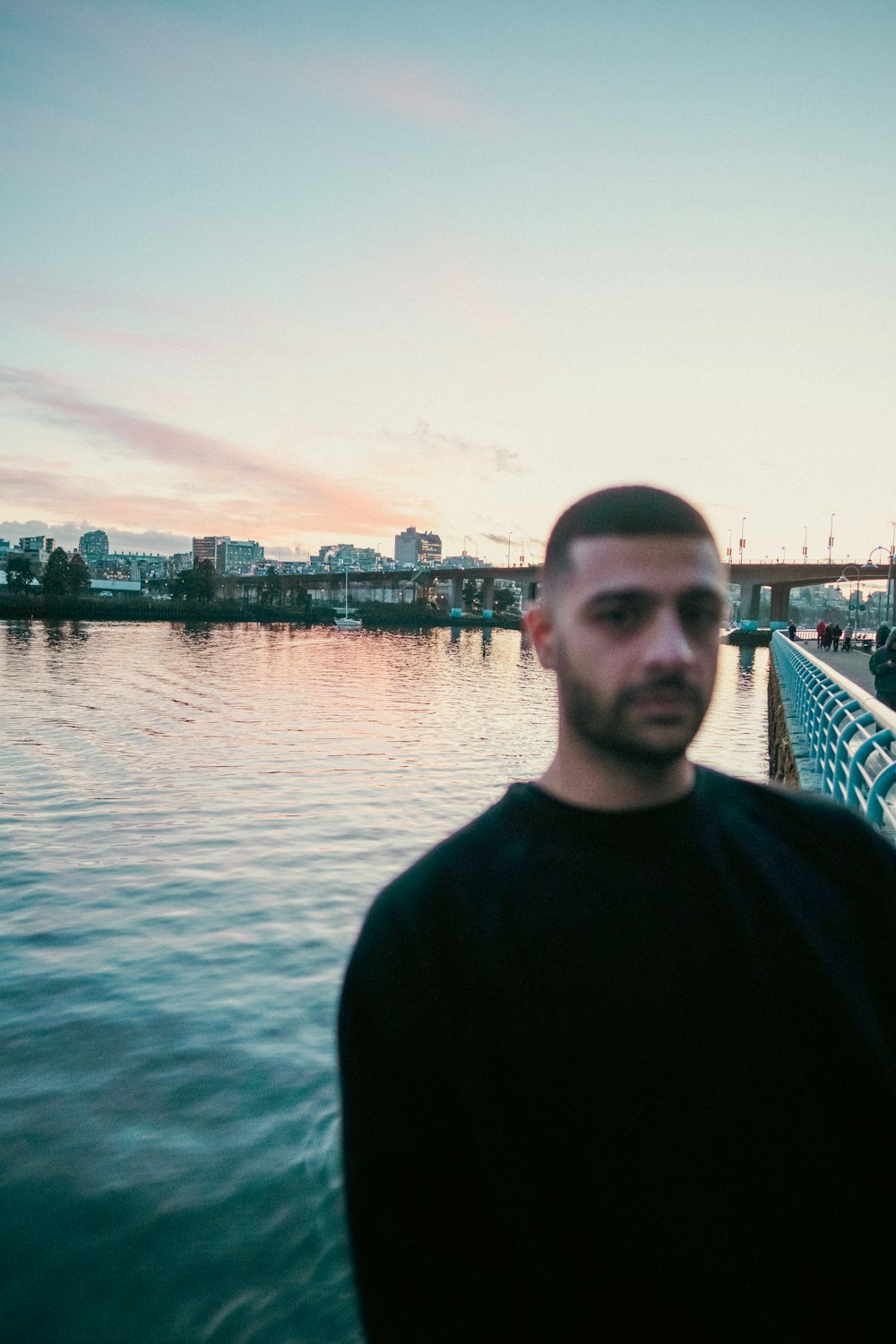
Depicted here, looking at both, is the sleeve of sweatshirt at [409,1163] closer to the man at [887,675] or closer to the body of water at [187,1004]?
the body of water at [187,1004]

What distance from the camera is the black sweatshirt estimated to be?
165 centimetres

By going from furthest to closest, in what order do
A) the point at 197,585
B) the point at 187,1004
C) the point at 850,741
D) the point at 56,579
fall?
1. the point at 197,585
2. the point at 56,579
3. the point at 187,1004
4. the point at 850,741

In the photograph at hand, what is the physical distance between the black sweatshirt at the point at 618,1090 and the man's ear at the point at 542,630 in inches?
11.7

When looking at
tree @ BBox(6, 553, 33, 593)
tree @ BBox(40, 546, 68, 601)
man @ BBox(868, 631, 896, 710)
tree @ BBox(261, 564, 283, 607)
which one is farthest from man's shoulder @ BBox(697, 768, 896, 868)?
tree @ BBox(261, 564, 283, 607)

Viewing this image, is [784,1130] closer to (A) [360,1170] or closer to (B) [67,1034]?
(A) [360,1170]

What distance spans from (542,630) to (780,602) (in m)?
139

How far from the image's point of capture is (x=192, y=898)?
13.4m

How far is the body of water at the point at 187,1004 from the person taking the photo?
6.01m

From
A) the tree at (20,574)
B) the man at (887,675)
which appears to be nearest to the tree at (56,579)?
the tree at (20,574)

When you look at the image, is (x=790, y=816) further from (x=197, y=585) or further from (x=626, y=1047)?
(x=197, y=585)

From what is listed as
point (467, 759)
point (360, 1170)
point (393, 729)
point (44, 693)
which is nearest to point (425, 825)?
point (467, 759)

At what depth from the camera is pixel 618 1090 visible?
1.65m

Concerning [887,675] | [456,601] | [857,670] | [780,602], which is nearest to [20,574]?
[456,601]

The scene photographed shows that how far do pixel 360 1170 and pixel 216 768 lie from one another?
73.0 ft
